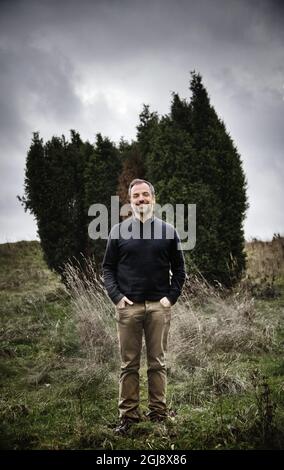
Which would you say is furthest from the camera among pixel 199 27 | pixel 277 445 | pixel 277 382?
pixel 199 27

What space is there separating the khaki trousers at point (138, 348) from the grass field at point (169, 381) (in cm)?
20

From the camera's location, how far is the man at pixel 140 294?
2766 millimetres

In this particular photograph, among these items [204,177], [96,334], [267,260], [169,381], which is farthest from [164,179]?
[169,381]

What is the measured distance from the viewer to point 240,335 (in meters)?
4.87

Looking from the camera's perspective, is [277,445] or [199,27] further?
[199,27]

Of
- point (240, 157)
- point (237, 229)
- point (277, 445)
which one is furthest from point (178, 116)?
point (277, 445)

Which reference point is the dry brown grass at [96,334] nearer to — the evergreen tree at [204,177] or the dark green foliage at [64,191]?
the evergreen tree at [204,177]

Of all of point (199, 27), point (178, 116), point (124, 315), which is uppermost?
point (199, 27)

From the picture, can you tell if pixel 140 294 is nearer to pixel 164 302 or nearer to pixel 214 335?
pixel 164 302

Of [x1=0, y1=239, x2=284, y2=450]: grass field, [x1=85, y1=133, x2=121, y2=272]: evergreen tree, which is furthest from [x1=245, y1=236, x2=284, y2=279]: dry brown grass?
[x1=85, y1=133, x2=121, y2=272]: evergreen tree

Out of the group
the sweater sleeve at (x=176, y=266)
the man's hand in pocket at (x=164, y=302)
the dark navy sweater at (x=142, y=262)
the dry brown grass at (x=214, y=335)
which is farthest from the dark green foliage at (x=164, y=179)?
the man's hand in pocket at (x=164, y=302)

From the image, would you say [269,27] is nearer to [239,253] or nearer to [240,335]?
[239,253]

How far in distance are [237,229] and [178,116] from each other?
320cm

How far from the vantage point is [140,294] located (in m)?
2.76
